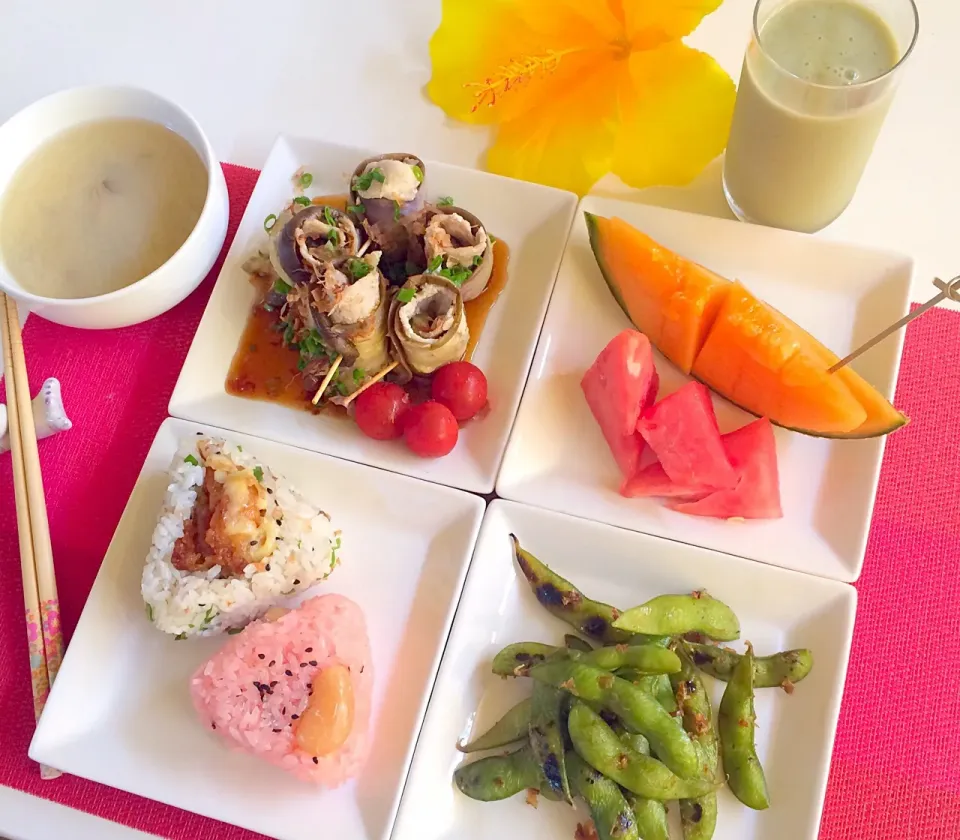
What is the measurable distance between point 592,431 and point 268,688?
71 centimetres

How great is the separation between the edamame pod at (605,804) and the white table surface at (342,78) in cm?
111

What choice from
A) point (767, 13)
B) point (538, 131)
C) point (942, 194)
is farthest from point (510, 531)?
point (942, 194)

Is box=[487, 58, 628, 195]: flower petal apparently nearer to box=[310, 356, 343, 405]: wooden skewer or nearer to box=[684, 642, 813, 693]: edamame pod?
box=[310, 356, 343, 405]: wooden skewer

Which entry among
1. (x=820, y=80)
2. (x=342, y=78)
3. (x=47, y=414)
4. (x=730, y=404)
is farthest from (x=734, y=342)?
(x=47, y=414)

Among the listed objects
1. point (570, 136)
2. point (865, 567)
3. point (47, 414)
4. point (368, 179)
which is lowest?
point (47, 414)

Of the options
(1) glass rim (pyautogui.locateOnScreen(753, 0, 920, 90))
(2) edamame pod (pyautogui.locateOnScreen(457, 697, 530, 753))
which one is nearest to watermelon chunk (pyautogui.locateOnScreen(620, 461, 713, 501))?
(2) edamame pod (pyautogui.locateOnScreen(457, 697, 530, 753))

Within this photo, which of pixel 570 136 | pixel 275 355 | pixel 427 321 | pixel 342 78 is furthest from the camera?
pixel 342 78

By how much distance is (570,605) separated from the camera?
1.46 meters

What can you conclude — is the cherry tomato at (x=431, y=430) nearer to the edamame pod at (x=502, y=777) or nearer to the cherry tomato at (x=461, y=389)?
the cherry tomato at (x=461, y=389)

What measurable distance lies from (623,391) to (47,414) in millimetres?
1047

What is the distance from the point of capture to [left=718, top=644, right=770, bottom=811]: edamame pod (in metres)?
1.34

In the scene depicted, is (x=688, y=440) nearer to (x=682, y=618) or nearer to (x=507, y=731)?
(x=682, y=618)

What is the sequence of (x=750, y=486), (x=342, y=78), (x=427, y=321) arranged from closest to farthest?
(x=750, y=486)
(x=427, y=321)
(x=342, y=78)

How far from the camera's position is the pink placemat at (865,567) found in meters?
1.41
